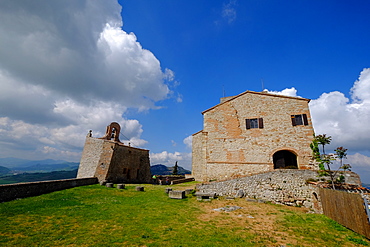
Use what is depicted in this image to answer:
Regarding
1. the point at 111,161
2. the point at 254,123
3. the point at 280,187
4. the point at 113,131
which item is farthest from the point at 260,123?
the point at 113,131

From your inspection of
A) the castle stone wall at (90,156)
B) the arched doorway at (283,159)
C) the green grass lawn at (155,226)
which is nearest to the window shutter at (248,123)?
the arched doorway at (283,159)

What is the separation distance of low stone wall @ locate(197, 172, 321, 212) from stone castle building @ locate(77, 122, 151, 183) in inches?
485

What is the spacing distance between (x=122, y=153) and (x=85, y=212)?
14367mm

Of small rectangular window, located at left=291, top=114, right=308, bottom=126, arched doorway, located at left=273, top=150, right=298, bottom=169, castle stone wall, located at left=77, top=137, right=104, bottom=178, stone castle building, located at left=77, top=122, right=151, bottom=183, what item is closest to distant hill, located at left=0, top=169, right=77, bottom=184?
castle stone wall, located at left=77, top=137, right=104, bottom=178

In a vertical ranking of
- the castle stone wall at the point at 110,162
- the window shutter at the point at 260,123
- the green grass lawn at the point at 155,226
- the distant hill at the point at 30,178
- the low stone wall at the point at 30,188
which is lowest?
the distant hill at the point at 30,178

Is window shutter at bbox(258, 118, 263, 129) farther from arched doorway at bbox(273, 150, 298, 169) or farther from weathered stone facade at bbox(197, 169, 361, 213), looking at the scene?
weathered stone facade at bbox(197, 169, 361, 213)

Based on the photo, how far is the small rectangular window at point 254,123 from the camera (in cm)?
1952

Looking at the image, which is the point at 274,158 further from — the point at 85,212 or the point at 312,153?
the point at 85,212

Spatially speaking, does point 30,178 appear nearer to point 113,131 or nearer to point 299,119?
point 113,131

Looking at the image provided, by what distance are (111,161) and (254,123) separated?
725 inches

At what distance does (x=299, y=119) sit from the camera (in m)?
18.3

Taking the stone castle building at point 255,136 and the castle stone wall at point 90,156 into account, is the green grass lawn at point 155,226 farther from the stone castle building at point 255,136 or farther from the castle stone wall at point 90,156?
the castle stone wall at point 90,156

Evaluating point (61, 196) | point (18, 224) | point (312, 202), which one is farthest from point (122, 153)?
point (312, 202)

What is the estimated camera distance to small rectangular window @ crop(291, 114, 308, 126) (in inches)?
711
